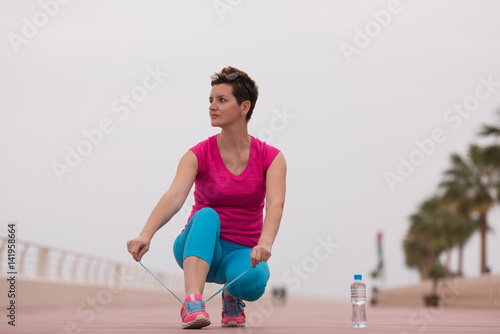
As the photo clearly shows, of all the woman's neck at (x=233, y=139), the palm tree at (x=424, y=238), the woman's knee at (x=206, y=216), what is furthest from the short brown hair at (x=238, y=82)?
the palm tree at (x=424, y=238)

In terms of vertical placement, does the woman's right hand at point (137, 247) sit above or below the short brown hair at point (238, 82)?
below

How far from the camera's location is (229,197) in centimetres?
493

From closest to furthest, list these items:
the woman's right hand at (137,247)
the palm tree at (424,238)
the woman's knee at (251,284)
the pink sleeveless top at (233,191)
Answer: the woman's right hand at (137,247) → the woman's knee at (251,284) → the pink sleeveless top at (233,191) → the palm tree at (424,238)

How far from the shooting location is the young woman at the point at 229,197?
15.4 ft

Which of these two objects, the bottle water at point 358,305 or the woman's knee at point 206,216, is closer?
the woman's knee at point 206,216

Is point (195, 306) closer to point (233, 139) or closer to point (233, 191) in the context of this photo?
point (233, 191)

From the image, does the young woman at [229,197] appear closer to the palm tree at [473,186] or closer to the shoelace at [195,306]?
the shoelace at [195,306]

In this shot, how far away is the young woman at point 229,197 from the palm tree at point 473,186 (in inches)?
1630

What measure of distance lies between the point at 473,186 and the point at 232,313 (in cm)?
4527

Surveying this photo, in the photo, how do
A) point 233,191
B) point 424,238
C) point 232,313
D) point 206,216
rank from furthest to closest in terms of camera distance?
point 424,238, point 232,313, point 233,191, point 206,216

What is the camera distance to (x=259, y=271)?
15.8ft

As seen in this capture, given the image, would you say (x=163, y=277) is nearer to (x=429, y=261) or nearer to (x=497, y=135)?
Result: (x=497, y=135)

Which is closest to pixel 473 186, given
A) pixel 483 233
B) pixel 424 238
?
pixel 483 233

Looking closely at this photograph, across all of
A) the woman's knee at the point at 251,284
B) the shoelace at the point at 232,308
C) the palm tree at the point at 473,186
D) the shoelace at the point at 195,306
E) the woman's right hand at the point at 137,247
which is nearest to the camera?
the woman's right hand at the point at 137,247
